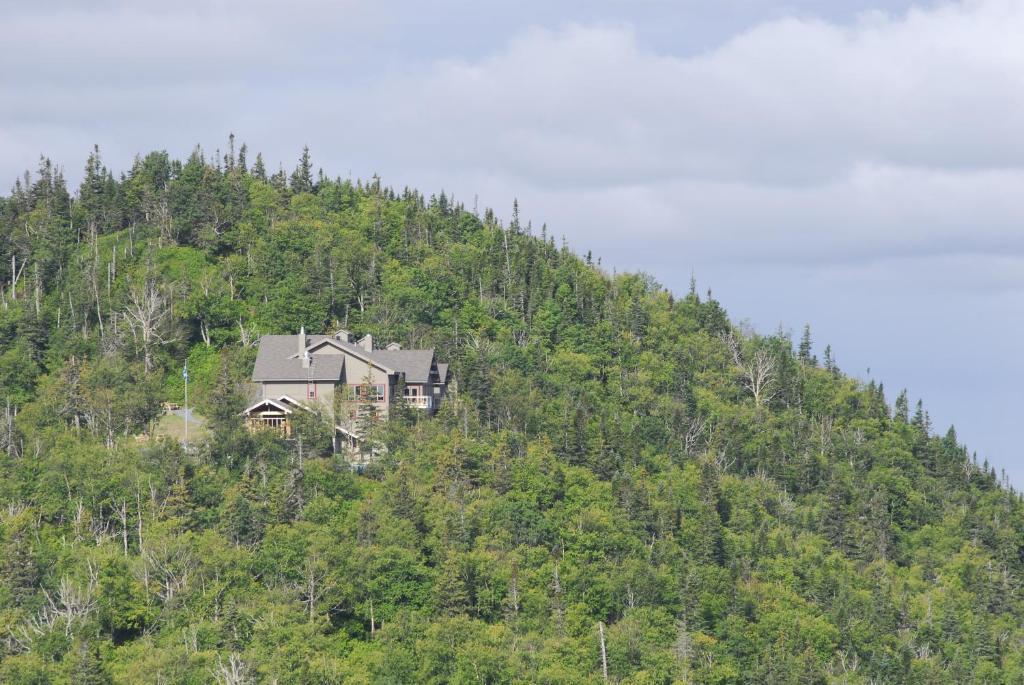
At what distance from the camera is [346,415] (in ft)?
474

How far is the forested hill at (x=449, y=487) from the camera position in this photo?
396 feet

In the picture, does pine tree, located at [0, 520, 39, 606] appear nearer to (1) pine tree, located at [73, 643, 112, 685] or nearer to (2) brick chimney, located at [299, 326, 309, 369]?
(1) pine tree, located at [73, 643, 112, 685]

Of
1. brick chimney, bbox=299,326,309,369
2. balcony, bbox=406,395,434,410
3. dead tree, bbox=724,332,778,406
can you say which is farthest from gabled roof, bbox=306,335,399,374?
dead tree, bbox=724,332,778,406

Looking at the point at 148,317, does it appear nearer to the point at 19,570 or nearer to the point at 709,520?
the point at 19,570

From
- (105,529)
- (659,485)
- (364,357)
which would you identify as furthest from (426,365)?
(105,529)

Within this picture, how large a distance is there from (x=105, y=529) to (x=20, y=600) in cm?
1135

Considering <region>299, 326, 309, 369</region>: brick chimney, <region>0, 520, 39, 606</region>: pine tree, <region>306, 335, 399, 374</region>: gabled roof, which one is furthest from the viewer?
<region>306, 335, 399, 374</region>: gabled roof

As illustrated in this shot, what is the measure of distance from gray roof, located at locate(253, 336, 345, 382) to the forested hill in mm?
3942

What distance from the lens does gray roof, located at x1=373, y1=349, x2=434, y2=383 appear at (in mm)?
150000

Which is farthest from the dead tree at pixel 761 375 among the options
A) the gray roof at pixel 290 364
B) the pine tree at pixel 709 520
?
the gray roof at pixel 290 364

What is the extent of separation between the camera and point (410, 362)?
496ft

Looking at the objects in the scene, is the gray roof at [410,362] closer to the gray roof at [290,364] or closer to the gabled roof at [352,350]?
the gabled roof at [352,350]

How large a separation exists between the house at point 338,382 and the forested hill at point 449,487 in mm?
3228

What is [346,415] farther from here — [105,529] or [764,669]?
[764,669]
